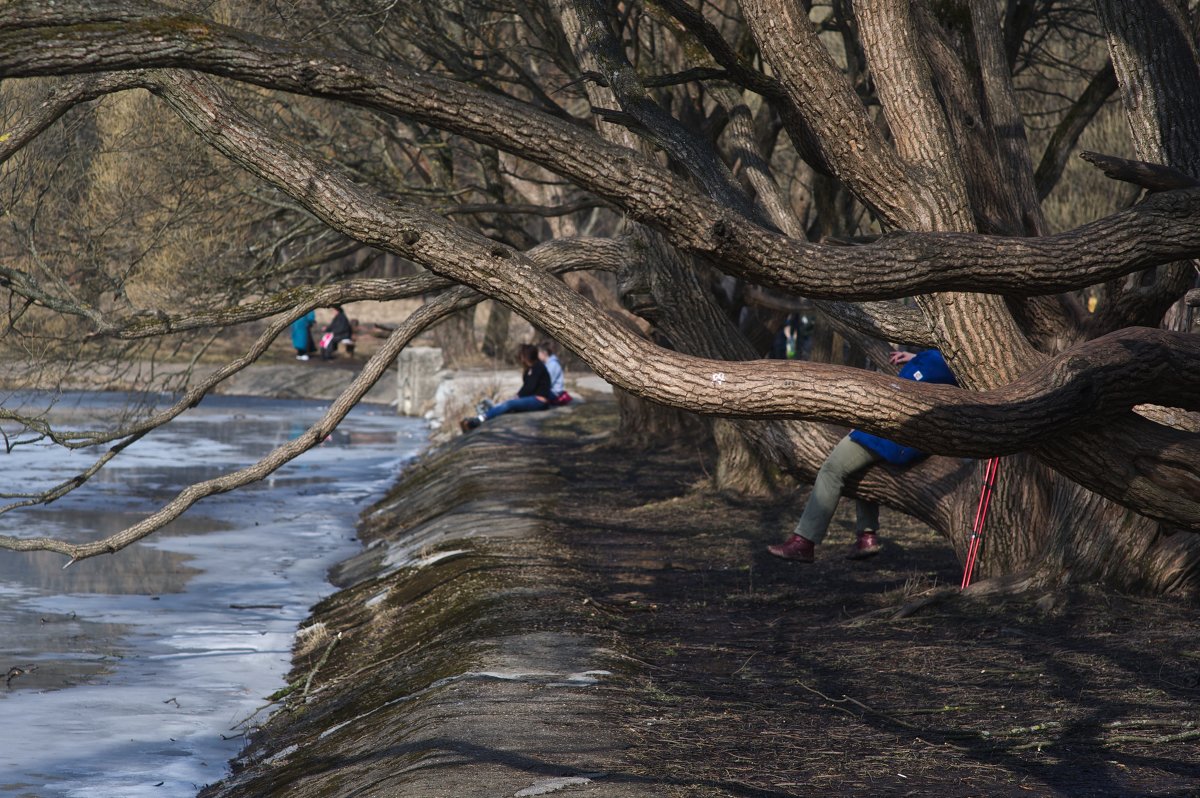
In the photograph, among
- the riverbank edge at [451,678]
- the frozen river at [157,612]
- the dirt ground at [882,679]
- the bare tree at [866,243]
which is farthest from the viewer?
the frozen river at [157,612]

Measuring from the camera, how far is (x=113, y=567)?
1453 cm

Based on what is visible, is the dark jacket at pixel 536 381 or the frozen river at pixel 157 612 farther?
the dark jacket at pixel 536 381

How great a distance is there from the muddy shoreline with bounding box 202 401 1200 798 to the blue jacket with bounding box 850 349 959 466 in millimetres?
878

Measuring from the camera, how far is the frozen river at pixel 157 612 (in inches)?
326

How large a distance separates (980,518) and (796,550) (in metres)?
1.09

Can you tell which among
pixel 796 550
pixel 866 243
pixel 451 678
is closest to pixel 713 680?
pixel 451 678

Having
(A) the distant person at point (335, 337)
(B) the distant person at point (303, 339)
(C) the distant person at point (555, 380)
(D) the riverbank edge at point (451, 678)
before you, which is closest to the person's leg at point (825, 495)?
(D) the riverbank edge at point (451, 678)

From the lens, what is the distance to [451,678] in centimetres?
726

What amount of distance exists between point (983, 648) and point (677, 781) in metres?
2.82

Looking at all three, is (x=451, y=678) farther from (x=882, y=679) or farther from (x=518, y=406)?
(x=518, y=406)

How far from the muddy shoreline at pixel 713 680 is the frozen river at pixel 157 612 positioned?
494mm

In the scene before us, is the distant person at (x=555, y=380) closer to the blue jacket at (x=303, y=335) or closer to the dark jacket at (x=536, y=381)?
the dark jacket at (x=536, y=381)

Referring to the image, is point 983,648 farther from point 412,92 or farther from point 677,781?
point 412,92

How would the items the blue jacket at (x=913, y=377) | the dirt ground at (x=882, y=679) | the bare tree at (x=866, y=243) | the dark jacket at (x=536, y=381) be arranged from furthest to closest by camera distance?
the dark jacket at (x=536, y=381) → the blue jacket at (x=913, y=377) → the dirt ground at (x=882, y=679) → the bare tree at (x=866, y=243)
